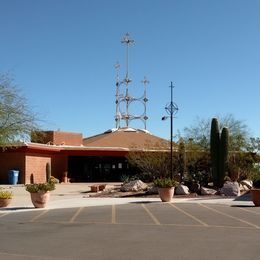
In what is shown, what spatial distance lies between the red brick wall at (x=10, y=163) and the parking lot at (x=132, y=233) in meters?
23.4

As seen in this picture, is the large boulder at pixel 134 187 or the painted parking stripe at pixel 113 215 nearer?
the painted parking stripe at pixel 113 215

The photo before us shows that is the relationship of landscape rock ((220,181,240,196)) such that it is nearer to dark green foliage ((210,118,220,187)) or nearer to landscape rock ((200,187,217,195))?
landscape rock ((200,187,217,195))

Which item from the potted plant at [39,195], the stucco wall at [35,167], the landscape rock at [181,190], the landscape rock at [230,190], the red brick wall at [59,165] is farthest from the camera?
the red brick wall at [59,165]

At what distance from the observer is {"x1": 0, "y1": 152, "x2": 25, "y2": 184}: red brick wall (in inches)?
1748

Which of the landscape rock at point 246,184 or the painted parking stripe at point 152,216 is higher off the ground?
the landscape rock at point 246,184

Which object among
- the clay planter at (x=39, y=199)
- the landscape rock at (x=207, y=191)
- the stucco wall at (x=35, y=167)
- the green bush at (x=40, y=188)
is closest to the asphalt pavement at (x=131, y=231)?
the clay planter at (x=39, y=199)

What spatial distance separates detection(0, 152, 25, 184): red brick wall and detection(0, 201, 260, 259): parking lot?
23.4 meters

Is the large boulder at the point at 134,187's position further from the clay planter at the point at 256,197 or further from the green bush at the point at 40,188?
the clay planter at the point at 256,197

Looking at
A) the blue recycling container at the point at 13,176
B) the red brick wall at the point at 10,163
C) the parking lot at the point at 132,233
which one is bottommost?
the parking lot at the point at 132,233

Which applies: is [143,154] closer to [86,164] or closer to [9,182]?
[9,182]

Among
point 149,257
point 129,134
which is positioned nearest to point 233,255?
point 149,257

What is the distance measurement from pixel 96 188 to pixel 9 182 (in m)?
12.7

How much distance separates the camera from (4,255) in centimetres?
1098

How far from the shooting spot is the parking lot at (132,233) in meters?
11.1
